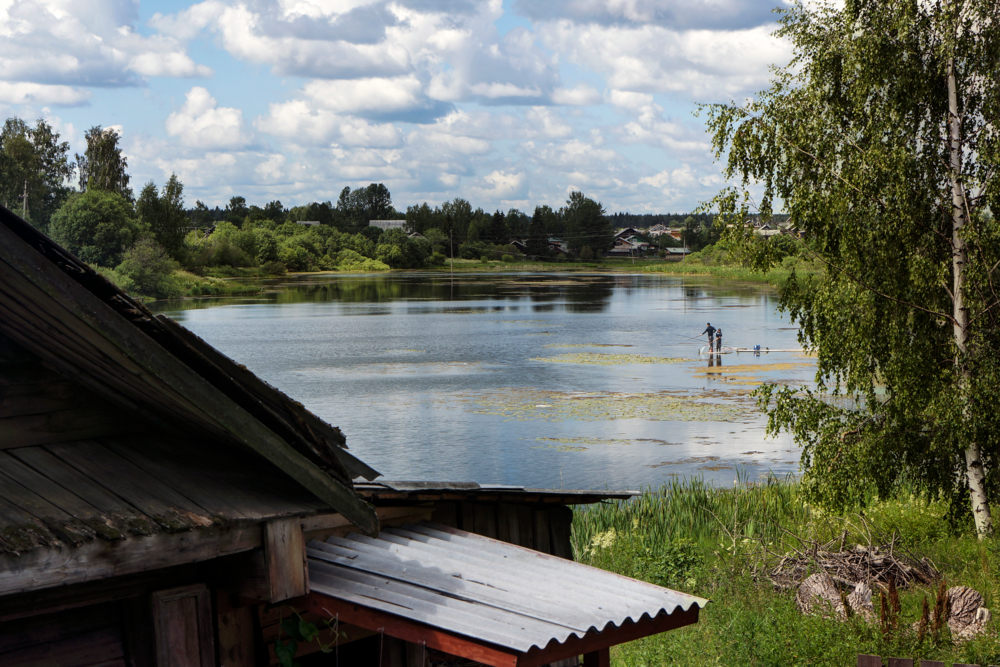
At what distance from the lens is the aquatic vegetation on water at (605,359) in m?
40.6

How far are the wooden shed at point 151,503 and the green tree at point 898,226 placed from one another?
9.11 metres

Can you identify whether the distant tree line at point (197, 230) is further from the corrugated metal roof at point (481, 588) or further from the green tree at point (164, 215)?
the corrugated metal roof at point (481, 588)

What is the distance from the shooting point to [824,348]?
12.8 metres

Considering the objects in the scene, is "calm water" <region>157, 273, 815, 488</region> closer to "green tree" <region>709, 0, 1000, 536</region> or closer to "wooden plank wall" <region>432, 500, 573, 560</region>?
"green tree" <region>709, 0, 1000, 536</region>

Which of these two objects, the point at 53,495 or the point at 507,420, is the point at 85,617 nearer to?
the point at 53,495

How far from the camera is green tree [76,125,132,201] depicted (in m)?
91.9

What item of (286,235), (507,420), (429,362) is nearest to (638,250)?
(286,235)

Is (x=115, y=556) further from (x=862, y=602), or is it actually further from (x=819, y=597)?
(x=819, y=597)

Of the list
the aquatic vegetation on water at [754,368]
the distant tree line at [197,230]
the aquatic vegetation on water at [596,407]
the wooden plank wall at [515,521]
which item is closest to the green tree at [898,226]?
the wooden plank wall at [515,521]

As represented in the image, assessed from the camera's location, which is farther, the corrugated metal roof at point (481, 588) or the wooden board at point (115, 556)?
the corrugated metal roof at point (481, 588)

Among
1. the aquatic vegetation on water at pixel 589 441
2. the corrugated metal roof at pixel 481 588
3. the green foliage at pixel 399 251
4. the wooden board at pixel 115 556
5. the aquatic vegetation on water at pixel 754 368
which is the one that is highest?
the green foliage at pixel 399 251

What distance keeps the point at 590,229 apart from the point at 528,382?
151 metres

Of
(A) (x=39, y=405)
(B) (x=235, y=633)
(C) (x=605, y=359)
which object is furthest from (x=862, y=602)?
(C) (x=605, y=359)

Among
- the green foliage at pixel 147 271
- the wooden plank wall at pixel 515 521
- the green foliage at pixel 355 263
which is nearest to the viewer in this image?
the wooden plank wall at pixel 515 521
